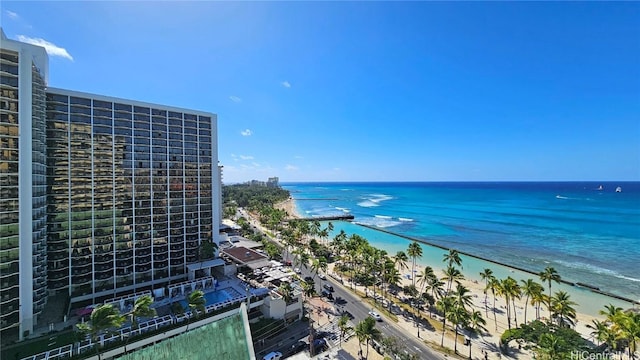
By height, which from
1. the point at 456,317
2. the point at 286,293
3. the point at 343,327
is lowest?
the point at 343,327

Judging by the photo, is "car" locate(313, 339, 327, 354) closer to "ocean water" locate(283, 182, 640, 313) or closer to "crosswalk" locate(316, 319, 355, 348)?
"crosswalk" locate(316, 319, 355, 348)

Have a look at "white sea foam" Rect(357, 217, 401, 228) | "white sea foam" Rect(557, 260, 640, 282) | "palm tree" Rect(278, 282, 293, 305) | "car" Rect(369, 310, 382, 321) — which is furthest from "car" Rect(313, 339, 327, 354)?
"white sea foam" Rect(357, 217, 401, 228)

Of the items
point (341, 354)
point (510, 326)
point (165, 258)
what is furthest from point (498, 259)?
point (165, 258)

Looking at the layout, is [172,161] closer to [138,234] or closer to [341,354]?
[138,234]

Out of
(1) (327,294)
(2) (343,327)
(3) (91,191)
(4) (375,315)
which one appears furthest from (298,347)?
(3) (91,191)

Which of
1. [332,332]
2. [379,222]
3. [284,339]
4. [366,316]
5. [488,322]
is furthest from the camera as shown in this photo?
[379,222]

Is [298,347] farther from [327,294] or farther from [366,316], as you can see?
[327,294]
